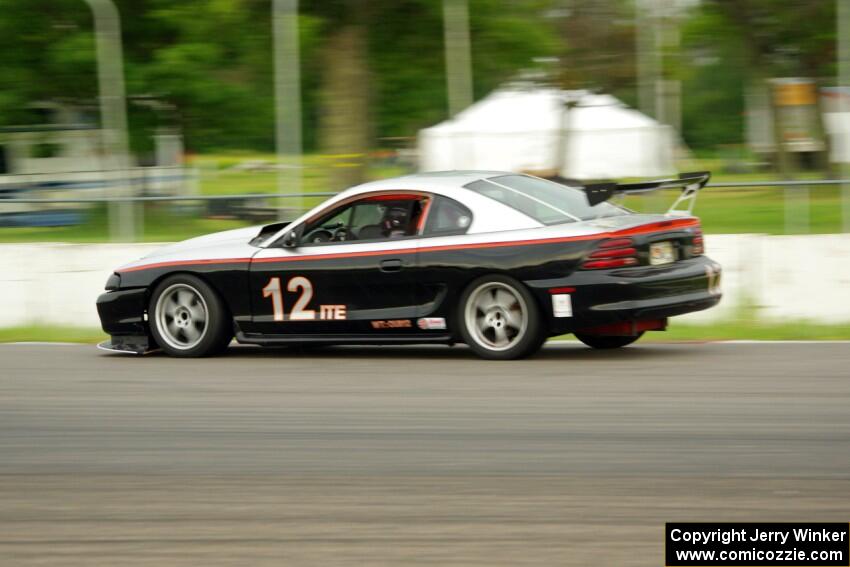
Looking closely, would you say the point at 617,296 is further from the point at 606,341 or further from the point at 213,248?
the point at 213,248

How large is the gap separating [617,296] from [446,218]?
140cm

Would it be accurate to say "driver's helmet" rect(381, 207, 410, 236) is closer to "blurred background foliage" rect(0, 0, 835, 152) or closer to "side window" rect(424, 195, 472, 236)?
"side window" rect(424, 195, 472, 236)

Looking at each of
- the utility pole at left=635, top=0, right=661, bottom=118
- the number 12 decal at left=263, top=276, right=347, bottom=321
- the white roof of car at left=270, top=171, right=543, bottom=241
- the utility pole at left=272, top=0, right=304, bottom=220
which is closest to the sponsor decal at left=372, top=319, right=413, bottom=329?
the number 12 decal at left=263, top=276, right=347, bottom=321

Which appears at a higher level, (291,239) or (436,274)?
(291,239)

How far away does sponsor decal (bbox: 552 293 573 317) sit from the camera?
29.2 feet

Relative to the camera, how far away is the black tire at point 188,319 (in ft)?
32.7

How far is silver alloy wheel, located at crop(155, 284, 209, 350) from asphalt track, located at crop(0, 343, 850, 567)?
1.79 ft

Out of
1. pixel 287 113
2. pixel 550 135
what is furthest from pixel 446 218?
pixel 550 135

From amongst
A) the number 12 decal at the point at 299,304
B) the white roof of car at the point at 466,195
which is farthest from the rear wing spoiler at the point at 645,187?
the number 12 decal at the point at 299,304

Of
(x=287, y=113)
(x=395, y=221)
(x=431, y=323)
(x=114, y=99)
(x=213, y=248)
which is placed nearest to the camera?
(x=431, y=323)

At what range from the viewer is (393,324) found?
31.0ft

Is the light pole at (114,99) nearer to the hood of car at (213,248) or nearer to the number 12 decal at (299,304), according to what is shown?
the hood of car at (213,248)

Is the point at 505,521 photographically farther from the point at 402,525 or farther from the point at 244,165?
the point at 244,165

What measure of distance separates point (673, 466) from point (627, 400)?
171 cm
